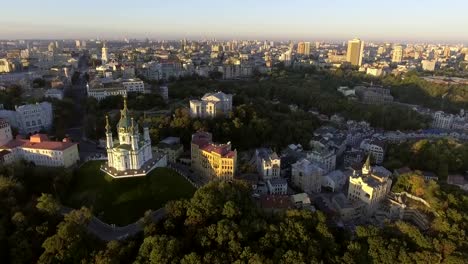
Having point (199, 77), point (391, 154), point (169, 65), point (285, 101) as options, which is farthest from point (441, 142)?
point (169, 65)

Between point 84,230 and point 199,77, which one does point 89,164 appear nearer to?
point 84,230

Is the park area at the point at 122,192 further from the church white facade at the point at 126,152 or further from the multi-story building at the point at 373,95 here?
the multi-story building at the point at 373,95

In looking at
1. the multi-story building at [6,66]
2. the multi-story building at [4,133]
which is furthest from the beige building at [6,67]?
the multi-story building at [4,133]

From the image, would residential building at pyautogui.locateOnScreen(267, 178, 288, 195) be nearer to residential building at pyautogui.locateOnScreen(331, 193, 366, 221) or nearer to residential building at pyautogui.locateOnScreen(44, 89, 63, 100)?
residential building at pyautogui.locateOnScreen(331, 193, 366, 221)

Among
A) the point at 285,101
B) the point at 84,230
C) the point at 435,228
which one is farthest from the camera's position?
the point at 285,101

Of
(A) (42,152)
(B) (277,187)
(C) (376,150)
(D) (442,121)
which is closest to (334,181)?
(B) (277,187)

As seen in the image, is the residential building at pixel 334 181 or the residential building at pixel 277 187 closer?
the residential building at pixel 277 187
